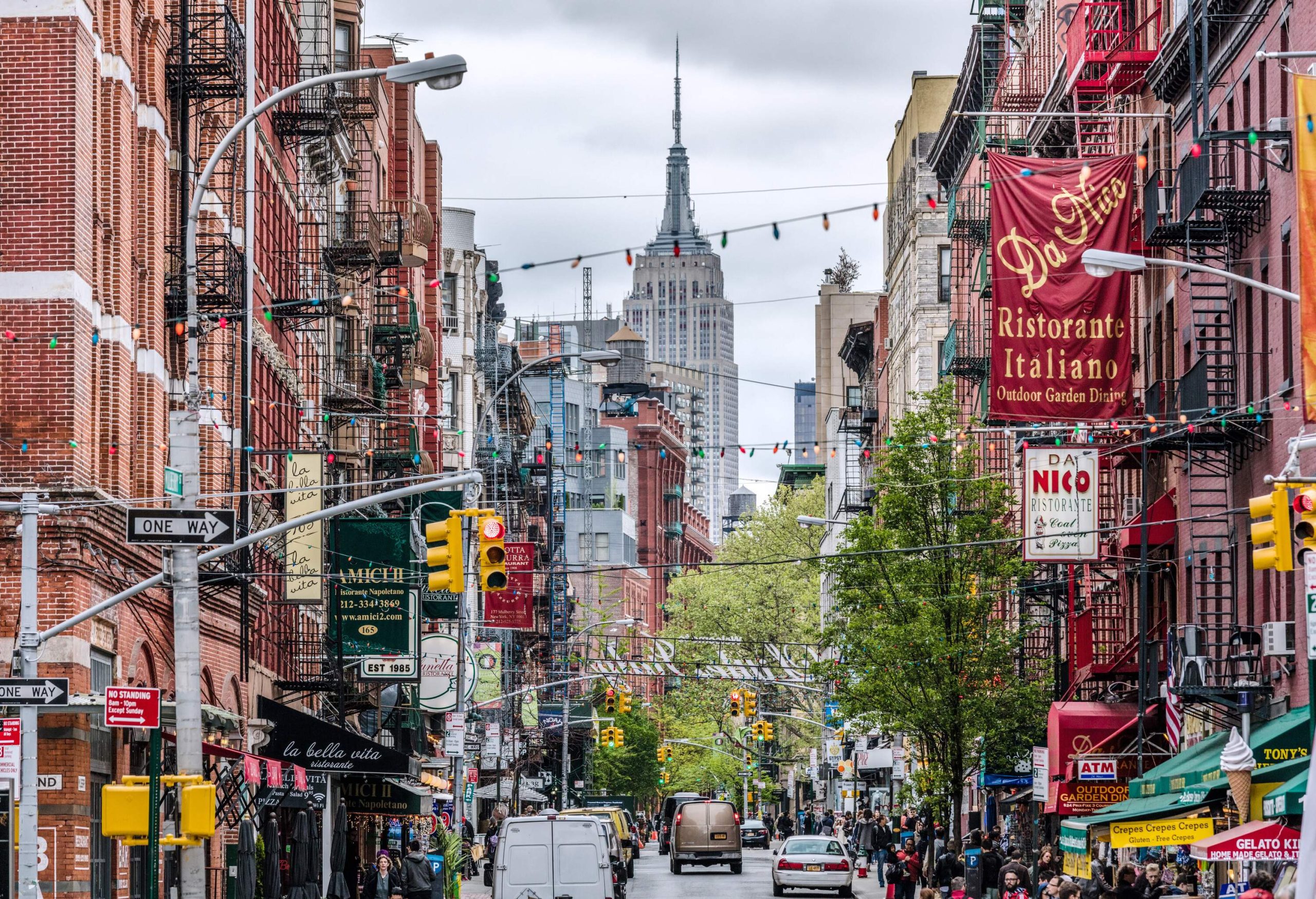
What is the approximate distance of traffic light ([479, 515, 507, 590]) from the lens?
23953mm

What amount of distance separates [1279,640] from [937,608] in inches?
659

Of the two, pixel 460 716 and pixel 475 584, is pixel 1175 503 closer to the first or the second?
pixel 460 716

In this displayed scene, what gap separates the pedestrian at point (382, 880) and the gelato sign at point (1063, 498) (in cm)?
1294

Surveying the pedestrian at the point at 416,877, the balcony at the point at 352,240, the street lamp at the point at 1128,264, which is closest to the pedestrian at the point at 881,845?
the pedestrian at the point at 416,877

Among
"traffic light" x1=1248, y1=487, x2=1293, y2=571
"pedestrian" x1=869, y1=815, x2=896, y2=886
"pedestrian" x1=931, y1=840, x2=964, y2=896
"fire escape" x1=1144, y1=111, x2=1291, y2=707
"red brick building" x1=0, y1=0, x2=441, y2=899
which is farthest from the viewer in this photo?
"pedestrian" x1=869, y1=815, x2=896, y2=886

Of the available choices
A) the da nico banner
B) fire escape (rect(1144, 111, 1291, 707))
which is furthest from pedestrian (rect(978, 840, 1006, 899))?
the da nico banner

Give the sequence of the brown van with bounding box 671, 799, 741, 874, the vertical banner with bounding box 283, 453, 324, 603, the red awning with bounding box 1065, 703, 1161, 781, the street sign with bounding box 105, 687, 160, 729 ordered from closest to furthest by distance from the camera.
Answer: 1. the street sign with bounding box 105, 687, 160, 729
2. the vertical banner with bounding box 283, 453, 324, 603
3. the red awning with bounding box 1065, 703, 1161, 781
4. the brown van with bounding box 671, 799, 741, 874

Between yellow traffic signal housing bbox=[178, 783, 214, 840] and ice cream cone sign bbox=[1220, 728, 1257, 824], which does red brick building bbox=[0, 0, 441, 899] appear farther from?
ice cream cone sign bbox=[1220, 728, 1257, 824]

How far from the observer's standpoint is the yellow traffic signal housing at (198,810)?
20672mm

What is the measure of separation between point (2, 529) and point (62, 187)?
14.5 ft

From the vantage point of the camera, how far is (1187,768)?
98.3 ft

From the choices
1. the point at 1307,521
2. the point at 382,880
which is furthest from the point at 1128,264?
the point at 382,880

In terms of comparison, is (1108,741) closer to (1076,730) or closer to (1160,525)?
(1076,730)

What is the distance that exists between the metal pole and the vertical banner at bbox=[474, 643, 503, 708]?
3301 centimetres
